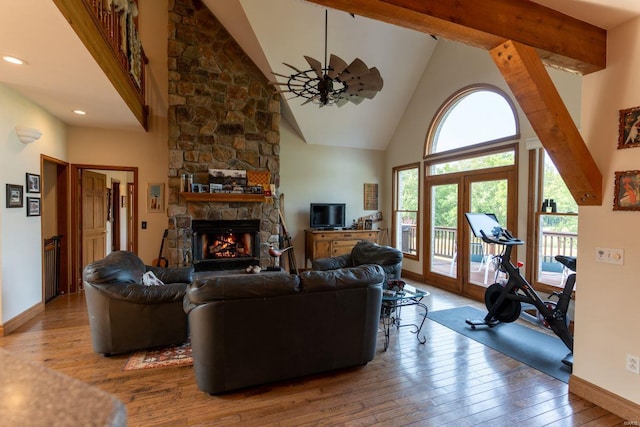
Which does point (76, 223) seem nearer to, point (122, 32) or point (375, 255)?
point (122, 32)

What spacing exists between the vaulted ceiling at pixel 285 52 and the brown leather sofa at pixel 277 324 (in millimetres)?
1964

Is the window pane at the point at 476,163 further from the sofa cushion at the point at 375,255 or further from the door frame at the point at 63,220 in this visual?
the door frame at the point at 63,220

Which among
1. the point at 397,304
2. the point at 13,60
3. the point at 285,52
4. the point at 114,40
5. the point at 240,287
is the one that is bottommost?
the point at 397,304

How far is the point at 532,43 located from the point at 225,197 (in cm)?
464

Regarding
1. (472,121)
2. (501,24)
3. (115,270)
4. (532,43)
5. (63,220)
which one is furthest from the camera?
(472,121)

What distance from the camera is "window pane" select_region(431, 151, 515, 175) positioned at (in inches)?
179

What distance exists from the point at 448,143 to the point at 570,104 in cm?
196

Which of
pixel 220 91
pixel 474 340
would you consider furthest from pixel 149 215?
pixel 474 340

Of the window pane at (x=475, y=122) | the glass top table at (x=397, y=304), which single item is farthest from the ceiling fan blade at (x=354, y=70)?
the window pane at (x=475, y=122)

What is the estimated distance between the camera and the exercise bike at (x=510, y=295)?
306cm

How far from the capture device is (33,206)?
3.98 meters

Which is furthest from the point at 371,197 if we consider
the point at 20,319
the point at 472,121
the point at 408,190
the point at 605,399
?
the point at 20,319

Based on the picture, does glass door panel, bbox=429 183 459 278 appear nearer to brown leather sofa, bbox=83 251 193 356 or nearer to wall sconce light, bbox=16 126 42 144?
brown leather sofa, bbox=83 251 193 356

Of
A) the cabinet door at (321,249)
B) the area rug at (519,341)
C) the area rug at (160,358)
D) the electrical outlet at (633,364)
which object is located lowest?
the area rug at (519,341)
